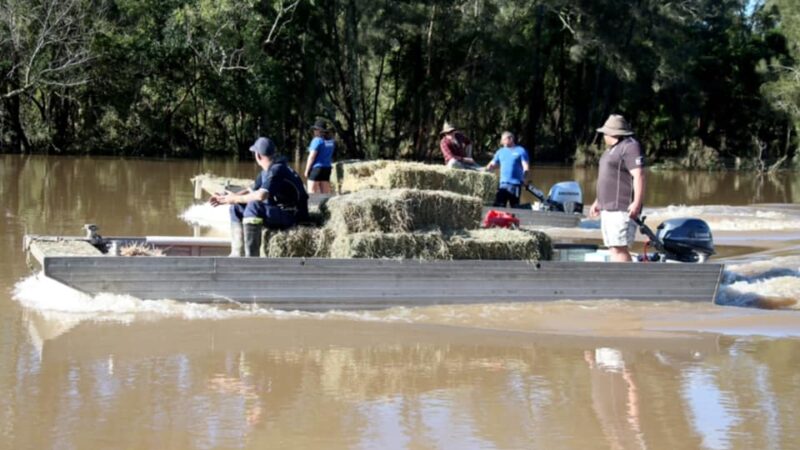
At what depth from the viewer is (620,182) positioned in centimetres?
1065

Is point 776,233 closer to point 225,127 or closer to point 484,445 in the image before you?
point 484,445

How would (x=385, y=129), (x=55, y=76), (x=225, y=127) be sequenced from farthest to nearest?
(x=385, y=129), (x=225, y=127), (x=55, y=76)

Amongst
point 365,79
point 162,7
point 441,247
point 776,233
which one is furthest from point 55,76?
point 441,247

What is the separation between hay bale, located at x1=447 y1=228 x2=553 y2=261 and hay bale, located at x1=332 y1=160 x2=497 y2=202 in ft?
21.8

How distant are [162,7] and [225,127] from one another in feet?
22.5

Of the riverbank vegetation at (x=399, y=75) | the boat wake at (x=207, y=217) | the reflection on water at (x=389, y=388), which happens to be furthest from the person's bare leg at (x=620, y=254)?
the riverbank vegetation at (x=399, y=75)

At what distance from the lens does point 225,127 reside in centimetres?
4722

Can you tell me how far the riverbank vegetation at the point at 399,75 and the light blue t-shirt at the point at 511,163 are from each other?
2485cm

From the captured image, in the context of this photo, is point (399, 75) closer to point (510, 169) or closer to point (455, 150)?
point (455, 150)

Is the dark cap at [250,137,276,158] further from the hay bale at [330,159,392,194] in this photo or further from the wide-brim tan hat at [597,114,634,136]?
the hay bale at [330,159,392,194]

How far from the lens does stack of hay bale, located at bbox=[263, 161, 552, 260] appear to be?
1032 cm

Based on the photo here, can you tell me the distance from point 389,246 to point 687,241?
3576 mm

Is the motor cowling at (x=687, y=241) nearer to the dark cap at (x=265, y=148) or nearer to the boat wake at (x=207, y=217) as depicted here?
the dark cap at (x=265, y=148)

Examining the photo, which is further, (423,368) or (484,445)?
(423,368)
